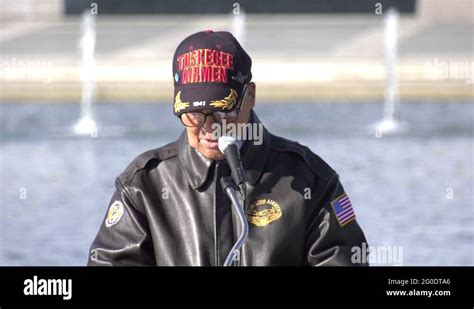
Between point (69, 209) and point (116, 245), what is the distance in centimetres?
828

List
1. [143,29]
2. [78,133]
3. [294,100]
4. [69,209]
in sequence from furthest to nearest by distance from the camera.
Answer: [143,29], [294,100], [78,133], [69,209]

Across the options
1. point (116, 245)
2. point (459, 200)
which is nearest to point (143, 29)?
point (459, 200)

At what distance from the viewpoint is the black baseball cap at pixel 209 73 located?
147 inches

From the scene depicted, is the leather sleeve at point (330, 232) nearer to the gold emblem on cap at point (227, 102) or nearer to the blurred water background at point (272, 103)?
the gold emblem on cap at point (227, 102)

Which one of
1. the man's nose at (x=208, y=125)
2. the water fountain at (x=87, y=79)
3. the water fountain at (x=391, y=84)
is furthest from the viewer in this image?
the water fountain at (x=87, y=79)

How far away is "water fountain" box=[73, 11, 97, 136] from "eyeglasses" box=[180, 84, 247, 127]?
44.9 ft

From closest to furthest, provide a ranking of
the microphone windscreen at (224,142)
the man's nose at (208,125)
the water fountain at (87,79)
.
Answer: the microphone windscreen at (224,142) → the man's nose at (208,125) → the water fountain at (87,79)

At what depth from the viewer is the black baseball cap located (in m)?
3.74

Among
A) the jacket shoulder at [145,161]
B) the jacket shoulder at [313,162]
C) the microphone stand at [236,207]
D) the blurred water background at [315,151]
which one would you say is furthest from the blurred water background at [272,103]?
the microphone stand at [236,207]

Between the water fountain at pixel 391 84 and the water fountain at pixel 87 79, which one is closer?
the water fountain at pixel 391 84
